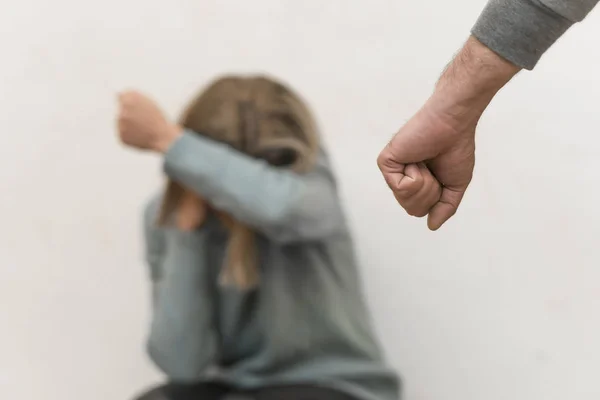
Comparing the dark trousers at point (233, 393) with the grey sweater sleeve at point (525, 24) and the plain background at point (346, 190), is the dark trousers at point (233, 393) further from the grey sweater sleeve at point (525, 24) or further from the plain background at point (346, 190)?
the grey sweater sleeve at point (525, 24)

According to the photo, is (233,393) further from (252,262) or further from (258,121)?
(258,121)

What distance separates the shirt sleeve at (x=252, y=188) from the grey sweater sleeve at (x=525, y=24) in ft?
1.64

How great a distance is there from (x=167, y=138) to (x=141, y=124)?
48 millimetres

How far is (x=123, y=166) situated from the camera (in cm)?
125

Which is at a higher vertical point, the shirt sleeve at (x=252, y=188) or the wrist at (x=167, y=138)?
the wrist at (x=167, y=138)

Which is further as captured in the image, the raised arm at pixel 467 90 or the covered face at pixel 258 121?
the covered face at pixel 258 121

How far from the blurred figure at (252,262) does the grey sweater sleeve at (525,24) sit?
504mm

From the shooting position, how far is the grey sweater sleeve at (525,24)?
454 mm

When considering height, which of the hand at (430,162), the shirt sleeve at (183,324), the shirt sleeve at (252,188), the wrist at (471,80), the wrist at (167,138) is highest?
the wrist at (471,80)

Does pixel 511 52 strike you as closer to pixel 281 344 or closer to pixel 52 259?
pixel 281 344

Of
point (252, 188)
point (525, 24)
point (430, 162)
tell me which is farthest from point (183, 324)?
point (525, 24)

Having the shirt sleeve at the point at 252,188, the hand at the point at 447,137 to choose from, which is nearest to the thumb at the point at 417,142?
the hand at the point at 447,137

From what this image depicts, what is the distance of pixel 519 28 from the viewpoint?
46 centimetres

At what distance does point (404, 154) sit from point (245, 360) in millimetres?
644
